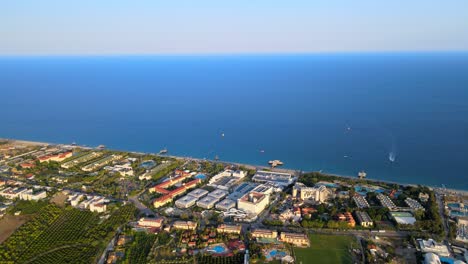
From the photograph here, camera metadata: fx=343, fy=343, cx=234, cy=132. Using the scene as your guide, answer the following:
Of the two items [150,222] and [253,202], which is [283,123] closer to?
[253,202]

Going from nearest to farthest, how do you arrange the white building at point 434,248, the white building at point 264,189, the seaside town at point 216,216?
the white building at point 434,248
the seaside town at point 216,216
the white building at point 264,189

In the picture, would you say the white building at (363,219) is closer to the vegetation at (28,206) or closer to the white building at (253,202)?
the white building at (253,202)

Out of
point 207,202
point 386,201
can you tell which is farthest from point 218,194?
point 386,201

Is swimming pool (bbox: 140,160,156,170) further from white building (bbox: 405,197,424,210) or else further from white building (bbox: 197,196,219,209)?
white building (bbox: 405,197,424,210)

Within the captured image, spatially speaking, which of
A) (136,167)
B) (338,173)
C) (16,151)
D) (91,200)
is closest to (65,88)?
(16,151)

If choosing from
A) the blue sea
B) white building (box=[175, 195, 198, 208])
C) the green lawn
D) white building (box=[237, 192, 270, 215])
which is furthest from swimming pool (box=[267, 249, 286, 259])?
the blue sea

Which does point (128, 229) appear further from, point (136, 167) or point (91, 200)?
point (136, 167)

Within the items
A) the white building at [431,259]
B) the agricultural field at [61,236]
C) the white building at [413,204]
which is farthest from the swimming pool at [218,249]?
the white building at [413,204]
